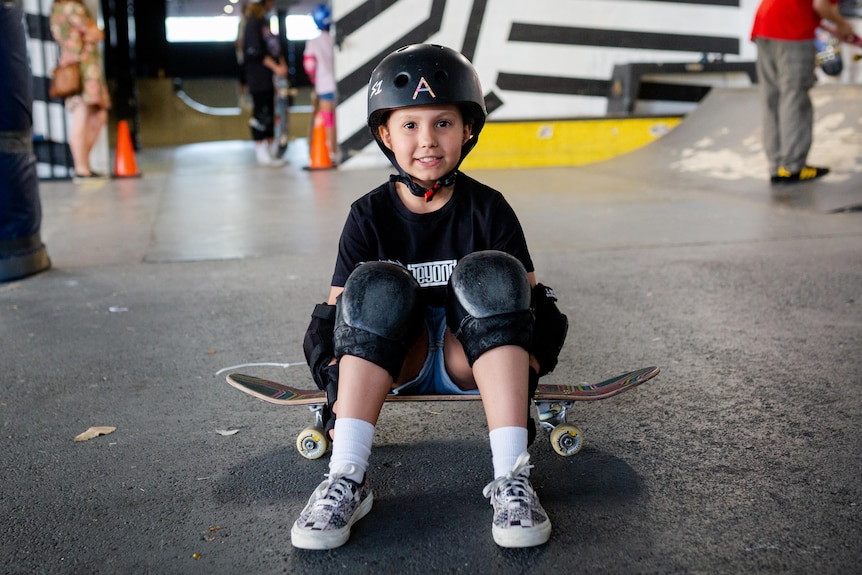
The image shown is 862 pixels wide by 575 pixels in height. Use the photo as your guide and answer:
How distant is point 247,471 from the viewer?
6.27ft

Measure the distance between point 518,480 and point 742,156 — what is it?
20.5 ft

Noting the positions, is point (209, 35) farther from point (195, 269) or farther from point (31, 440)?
point (31, 440)

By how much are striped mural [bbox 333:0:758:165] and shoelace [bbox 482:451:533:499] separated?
7.23 m

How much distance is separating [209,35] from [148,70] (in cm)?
253

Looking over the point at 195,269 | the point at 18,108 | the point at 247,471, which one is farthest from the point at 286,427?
the point at 18,108

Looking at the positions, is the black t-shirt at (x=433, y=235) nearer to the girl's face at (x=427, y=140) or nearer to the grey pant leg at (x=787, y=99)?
the girl's face at (x=427, y=140)

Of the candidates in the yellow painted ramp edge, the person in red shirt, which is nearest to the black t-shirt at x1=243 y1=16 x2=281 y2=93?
the yellow painted ramp edge

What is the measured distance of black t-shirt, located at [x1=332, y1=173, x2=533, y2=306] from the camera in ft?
6.14

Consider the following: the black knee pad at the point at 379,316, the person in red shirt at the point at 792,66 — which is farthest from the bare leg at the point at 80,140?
the black knee pad at the point at 379,316

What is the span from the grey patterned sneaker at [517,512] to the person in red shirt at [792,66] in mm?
5309

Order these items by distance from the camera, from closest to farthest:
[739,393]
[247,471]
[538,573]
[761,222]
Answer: [538,573], [247,471], [739,393], [761,222]

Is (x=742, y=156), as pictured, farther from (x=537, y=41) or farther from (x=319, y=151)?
(x=319, y=151)

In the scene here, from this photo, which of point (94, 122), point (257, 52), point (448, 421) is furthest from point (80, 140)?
point (448, 421)

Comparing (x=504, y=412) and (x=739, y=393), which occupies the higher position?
(x=504, y=412)
